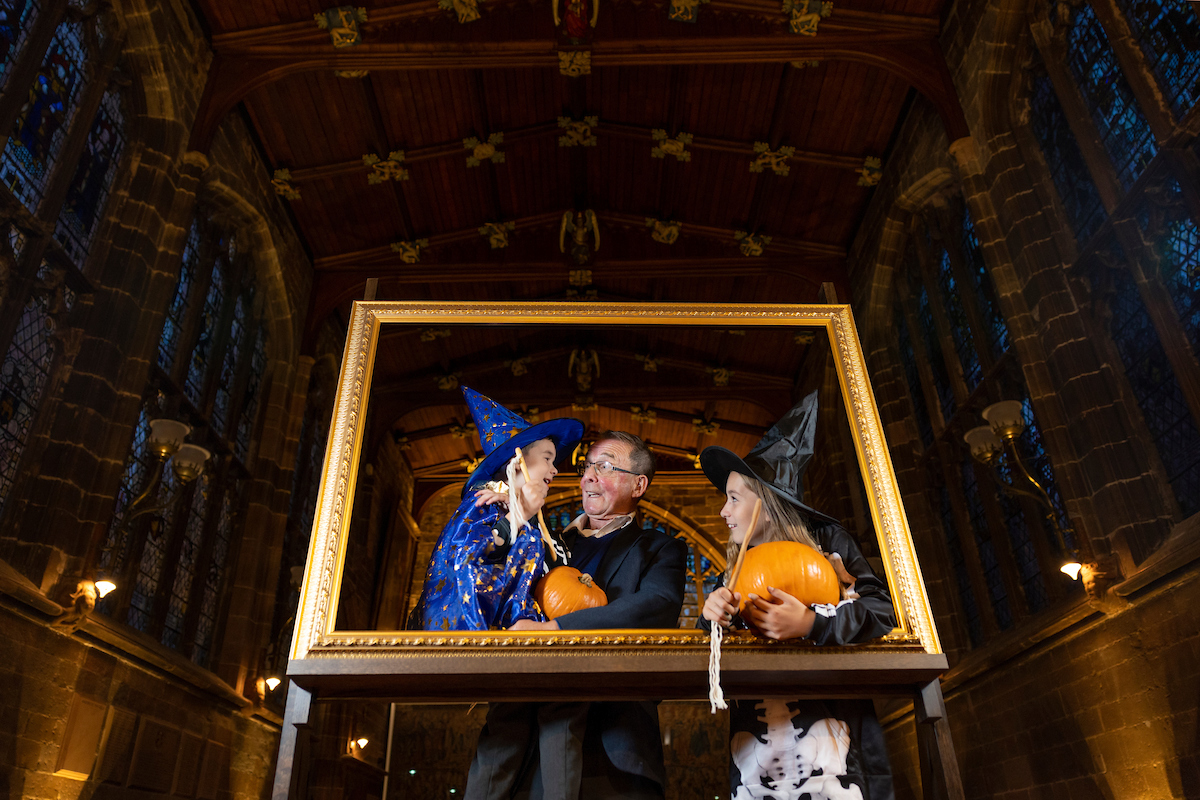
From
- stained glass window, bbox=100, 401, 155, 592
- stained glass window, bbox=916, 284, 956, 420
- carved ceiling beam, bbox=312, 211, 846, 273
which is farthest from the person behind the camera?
carved ceiling beam, bbox=312, 211, 846, 273

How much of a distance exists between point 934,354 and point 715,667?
25.2ft

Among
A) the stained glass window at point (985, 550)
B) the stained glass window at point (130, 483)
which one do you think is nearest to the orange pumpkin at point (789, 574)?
the stained glass window at point (130, 483)

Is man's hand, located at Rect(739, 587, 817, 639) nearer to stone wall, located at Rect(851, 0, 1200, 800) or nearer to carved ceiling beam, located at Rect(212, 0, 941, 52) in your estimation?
stone wall, located at Rect(851, 0, 1200, 800)

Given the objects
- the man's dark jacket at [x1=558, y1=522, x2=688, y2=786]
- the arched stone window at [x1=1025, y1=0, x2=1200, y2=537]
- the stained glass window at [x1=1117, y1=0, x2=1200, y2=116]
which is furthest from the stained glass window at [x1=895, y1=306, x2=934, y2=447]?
the man's dark jacket at [x1=558, y1=522, x2=688, y2=786]

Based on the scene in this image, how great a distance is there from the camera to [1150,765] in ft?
15.6

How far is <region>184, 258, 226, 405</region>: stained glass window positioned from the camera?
26.2 ft

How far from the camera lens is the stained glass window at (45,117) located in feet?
17.7

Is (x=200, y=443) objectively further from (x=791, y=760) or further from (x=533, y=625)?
(x=791, y=760)

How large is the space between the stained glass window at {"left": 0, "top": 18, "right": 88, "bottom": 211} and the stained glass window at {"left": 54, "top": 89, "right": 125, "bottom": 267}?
0.98 ft

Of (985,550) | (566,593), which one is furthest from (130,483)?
(985,550)

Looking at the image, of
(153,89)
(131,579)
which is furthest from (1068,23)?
(131,579)

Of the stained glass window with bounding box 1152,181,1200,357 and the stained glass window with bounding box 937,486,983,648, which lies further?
the stained glass window with bounding box 937,486,983,648

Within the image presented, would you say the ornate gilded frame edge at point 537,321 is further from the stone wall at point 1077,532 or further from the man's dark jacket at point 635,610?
the stone wall at point 1077,532

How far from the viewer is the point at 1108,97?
19.1 ft
